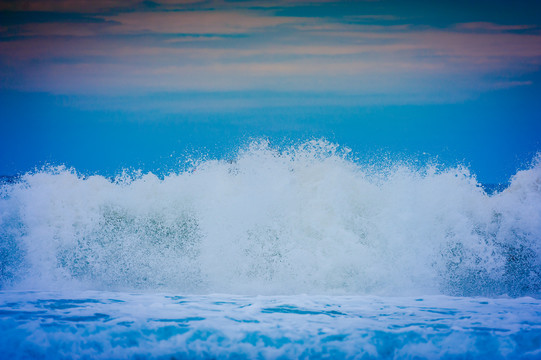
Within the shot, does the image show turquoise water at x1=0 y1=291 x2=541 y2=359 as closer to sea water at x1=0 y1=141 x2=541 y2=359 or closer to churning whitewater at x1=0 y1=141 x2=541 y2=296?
sea water at x1=0 y1=141 x2=541 y2=359

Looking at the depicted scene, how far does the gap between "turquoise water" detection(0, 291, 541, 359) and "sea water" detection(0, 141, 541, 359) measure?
13mm

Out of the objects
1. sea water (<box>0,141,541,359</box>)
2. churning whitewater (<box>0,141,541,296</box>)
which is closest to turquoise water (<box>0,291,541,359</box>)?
sea water (<box>0,141,541,359</box>)

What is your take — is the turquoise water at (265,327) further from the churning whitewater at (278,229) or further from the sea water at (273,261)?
the churning whitewater at (278,229)

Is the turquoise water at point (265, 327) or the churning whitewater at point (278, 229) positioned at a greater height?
the churning whitewater at point (278, 229)

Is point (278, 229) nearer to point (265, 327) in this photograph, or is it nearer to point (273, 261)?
point (273, 261)

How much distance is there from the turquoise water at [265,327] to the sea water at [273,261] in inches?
0.5

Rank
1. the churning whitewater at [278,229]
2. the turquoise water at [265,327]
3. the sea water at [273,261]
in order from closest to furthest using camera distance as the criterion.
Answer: the turquoise water at [265,327] → the sea water at [273,261] → the churning whitewater at [278,229]

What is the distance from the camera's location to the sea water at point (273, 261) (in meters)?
2.83

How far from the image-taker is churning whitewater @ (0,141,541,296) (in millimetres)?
4289

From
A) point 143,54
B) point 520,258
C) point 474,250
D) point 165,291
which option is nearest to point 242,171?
point 165,291

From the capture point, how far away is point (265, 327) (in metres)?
3.03

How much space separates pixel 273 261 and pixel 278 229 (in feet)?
1.52

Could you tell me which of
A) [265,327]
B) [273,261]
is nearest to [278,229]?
[273,261]

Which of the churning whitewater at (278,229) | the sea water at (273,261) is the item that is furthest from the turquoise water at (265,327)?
the churning whitewater at (278,229)
